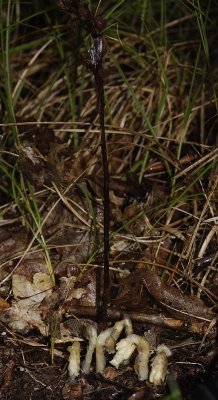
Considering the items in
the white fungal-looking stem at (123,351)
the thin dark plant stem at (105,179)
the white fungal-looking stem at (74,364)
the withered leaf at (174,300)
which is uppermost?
the thin dark plant stem at (105,179)

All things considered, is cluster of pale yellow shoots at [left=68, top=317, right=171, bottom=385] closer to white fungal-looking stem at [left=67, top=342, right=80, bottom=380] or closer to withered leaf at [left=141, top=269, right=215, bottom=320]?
A: white fungal-looking stem at [left=67, top=342, right=80, bottom=380]

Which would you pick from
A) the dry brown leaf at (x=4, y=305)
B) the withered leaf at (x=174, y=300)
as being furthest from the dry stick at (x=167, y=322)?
the dry brown leaf at (x=4, y=305)

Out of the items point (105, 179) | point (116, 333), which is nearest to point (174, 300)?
point (116, 333)

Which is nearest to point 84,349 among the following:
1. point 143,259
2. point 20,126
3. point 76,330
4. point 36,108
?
point 76,330

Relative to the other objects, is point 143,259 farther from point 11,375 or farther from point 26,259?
point 11,375

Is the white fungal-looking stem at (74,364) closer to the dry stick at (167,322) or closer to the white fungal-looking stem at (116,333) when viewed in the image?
the white fungal-looking stem at (116,333)

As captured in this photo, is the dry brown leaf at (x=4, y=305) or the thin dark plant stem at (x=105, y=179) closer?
the thin dark plant stem at (x=105, y=179)

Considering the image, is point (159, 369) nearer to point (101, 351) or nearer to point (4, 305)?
point (101, 351)

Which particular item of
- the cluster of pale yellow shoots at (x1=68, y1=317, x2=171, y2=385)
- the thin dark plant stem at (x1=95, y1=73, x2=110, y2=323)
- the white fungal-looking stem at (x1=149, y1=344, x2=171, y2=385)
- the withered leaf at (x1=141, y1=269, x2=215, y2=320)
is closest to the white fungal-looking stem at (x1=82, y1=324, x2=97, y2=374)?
the cluster of pale yellow shoots at (x1=68, y1=317, x2=171, y2=385)
